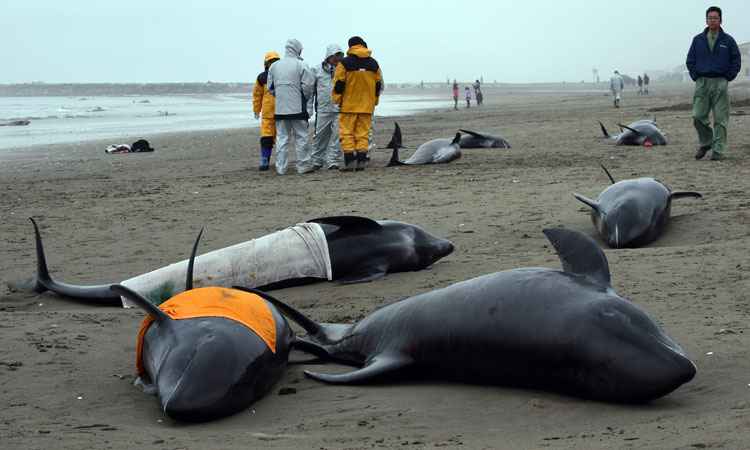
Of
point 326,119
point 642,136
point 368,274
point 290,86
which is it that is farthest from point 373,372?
point 642,136

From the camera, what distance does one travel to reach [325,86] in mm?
16875

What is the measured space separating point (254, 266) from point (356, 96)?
8.45 metres

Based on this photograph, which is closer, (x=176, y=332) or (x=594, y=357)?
(x=594, y=357)

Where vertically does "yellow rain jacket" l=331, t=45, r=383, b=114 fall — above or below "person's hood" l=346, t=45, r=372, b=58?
below

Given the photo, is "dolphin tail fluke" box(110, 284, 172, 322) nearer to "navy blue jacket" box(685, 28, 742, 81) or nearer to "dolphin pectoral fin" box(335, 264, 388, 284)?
"dolphin pectoral fin" box(335, 264, 388, 284)

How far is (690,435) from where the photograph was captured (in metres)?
3.67

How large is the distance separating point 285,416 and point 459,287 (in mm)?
1152

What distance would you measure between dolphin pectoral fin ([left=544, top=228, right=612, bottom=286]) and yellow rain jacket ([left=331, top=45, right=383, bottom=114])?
10878 millimetres

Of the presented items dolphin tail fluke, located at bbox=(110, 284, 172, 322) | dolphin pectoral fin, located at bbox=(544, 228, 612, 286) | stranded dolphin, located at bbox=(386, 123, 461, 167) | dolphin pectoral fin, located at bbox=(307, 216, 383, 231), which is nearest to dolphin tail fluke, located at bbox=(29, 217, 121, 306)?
dolphin pectoral fin, located at bbox=(307, 216, 383, 231)

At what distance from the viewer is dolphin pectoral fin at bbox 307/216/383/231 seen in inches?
294

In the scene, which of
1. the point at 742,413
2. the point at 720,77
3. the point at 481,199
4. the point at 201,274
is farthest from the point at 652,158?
the point at 742,413

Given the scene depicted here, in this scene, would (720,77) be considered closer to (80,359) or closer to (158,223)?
(158,223)

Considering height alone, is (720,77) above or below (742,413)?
above

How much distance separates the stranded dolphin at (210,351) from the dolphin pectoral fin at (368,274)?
2085mm
